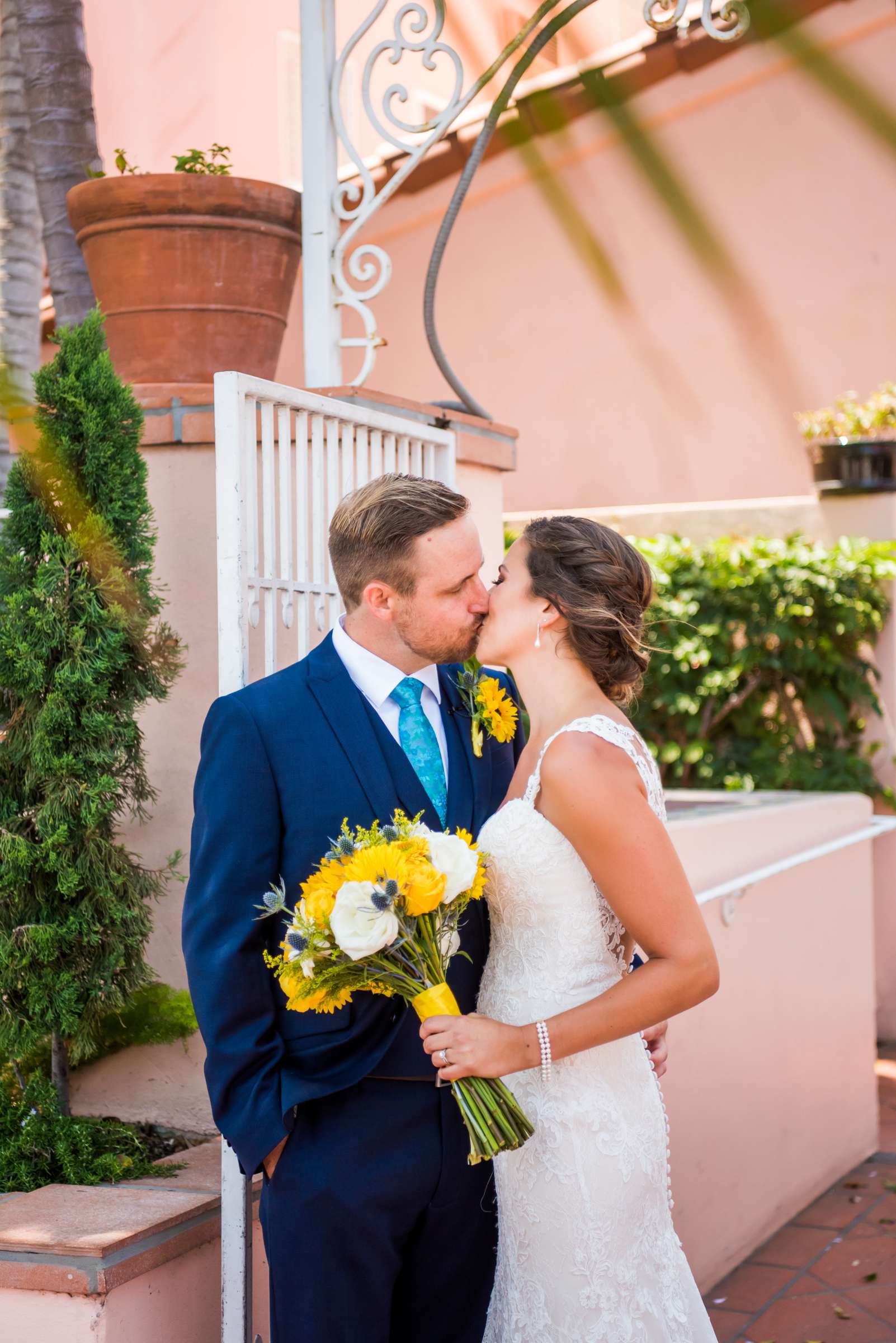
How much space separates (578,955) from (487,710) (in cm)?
45

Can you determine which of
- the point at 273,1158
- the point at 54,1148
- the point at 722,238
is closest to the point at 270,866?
the point at 273,1158

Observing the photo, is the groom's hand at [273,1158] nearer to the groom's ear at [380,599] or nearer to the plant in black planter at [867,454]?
the groom's ear at [380,599]

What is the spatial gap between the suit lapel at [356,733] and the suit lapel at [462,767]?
0.12 metres

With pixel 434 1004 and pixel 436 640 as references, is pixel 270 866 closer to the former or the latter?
pixel 434 1004

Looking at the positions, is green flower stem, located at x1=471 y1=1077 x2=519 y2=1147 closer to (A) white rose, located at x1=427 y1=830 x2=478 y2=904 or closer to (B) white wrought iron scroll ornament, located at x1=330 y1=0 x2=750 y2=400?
(A) white rose, located at x1=427 y1=830 x2=478 y2=904

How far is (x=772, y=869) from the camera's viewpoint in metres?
4.04

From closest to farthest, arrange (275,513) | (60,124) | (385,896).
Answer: (385,896), (275,513), (60,124)

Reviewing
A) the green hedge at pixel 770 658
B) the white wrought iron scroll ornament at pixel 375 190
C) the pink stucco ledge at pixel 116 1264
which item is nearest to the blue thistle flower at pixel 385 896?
the pink stucco ledge at pixel 116 1264

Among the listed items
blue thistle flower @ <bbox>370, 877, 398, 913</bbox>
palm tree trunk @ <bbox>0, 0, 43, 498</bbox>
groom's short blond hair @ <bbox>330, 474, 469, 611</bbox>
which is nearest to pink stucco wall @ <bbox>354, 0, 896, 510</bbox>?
blue thistle flower @ <bbox>370, 877, 398, 913</bbox>

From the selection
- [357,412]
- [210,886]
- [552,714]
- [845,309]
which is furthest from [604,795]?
[357,412]

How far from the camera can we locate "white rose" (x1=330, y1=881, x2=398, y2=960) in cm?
171

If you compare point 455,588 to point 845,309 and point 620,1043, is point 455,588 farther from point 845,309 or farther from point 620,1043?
point 845,309

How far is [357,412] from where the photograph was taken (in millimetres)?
3039

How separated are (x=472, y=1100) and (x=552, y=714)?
0.62 meters
